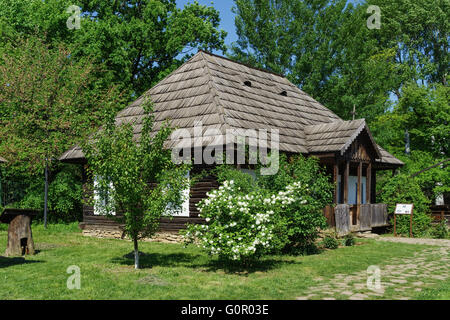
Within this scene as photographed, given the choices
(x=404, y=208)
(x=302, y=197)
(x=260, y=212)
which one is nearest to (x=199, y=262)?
(x=260, y=212)

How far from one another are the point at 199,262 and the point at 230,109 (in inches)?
248

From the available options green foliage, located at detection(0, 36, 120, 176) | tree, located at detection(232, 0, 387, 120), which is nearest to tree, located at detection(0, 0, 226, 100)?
green foliage, located at detection(0, 36, 120, 176)

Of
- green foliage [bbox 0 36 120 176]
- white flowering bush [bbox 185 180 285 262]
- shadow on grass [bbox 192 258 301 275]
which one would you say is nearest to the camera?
white flowering bush [bbox 185 180 285 262]

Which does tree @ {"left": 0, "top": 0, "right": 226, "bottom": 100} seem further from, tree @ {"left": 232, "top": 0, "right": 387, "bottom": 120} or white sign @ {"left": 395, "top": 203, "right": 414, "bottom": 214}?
white sign @ {"left": 395, "top": 203, "right": 414, "bottom": 214}

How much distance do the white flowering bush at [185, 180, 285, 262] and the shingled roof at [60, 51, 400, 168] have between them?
4.35m

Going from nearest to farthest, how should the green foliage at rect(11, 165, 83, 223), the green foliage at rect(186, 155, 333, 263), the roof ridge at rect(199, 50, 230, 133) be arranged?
the green foliage at rect(186, 155, 333, 263) → the roof ridge at rect(199, 50, 230, 133) → the green foliage at rect(11, 165, 83, 223)

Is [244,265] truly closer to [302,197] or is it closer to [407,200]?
[302,197]

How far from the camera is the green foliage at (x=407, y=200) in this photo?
1892 centimetres

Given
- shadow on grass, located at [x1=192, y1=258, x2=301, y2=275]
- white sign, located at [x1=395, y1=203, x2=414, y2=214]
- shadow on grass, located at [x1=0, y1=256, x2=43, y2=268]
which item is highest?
white sign, located at [x1=395, y1=203, x2=414, y2=214]

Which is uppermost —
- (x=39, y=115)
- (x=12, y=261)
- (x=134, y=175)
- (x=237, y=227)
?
(x=39, y=115)

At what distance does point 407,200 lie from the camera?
19.9 meters

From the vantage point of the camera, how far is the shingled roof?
15.6 meters
